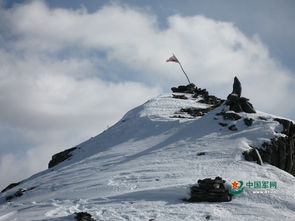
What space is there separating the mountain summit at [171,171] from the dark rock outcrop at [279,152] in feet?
0.24

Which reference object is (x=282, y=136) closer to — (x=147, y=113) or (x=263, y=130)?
(x=263, y=130)

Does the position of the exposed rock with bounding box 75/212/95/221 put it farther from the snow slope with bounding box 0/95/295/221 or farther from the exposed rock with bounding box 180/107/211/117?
the exposed rock with bounding box 180/107/211/117

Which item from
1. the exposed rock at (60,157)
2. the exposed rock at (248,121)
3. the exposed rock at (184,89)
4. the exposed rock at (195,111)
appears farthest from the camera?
the exposed rock at (184,89)

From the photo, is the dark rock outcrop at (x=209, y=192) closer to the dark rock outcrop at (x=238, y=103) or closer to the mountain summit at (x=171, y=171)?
the mountain summit at (x=171, y=171)

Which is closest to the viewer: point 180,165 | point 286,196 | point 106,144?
point 286,196

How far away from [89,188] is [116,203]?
11.4 ft

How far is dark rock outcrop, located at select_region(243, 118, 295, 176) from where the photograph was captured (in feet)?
71.9

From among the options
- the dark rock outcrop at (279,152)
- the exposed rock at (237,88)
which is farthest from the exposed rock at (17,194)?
the exposed rock at (237,88)

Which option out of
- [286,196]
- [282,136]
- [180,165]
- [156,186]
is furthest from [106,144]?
[286,196]

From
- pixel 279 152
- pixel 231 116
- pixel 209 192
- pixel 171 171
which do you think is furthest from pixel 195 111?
pixel 209 192

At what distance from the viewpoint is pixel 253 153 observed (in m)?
21.8

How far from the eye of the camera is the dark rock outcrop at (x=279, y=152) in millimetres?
21906

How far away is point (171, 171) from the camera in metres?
19.8

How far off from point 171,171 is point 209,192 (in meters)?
4.16
